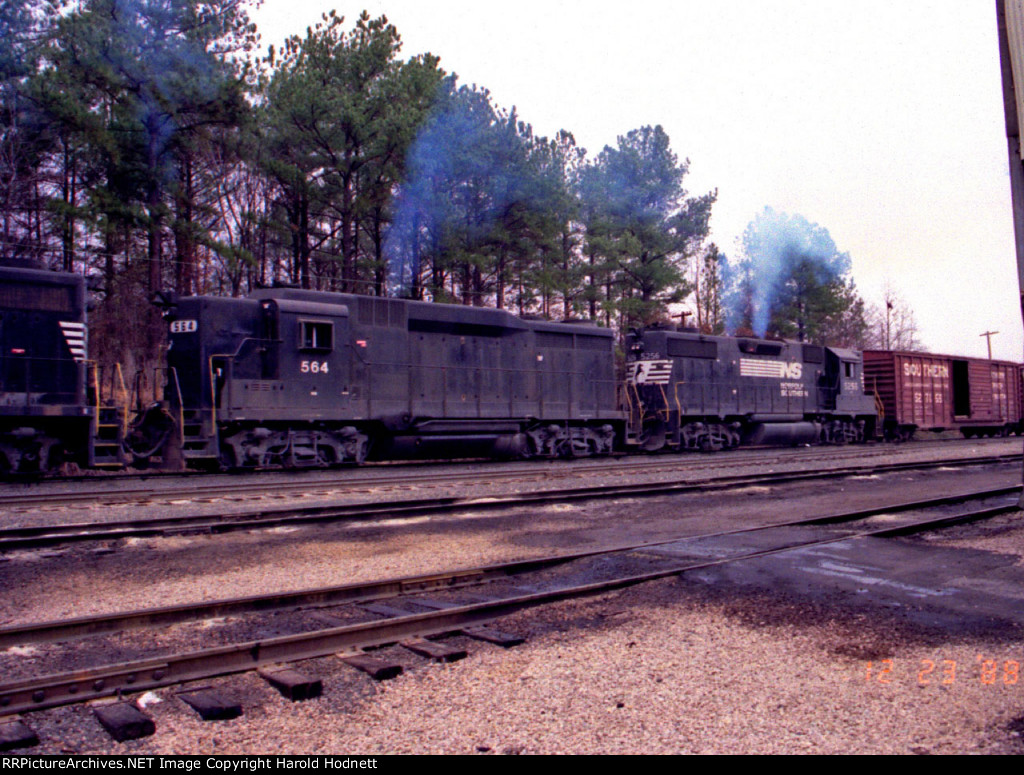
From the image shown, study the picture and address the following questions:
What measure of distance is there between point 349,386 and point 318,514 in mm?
5915

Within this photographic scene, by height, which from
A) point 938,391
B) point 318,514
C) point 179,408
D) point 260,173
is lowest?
point 318,514

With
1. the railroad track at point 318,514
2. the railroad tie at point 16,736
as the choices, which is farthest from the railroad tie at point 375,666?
the railroad track at point 318,514

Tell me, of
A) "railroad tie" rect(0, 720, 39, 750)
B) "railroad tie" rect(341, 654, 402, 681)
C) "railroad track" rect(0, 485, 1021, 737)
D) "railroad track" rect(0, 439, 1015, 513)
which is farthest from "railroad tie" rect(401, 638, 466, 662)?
"railroad track" rect(0, 439, 1015, 513)

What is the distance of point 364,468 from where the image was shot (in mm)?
15688

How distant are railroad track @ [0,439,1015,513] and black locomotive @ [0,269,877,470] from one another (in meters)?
0.63

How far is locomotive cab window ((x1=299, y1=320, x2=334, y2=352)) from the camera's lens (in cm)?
1446

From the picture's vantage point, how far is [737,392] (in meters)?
22.5

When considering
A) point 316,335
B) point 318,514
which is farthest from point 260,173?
point 318,514

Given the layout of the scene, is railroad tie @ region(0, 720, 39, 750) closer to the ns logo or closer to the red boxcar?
the ns logo

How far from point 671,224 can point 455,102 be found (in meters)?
14.6
